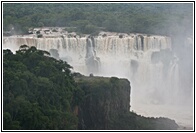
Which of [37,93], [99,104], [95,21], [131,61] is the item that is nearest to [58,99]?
[37,93]

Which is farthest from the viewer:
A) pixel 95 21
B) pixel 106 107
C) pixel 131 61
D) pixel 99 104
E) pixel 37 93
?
pixel 95 21

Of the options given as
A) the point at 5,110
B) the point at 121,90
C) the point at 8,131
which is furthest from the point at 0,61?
the point at 121,90

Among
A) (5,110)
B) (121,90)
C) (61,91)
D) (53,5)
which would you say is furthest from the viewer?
(53,5)

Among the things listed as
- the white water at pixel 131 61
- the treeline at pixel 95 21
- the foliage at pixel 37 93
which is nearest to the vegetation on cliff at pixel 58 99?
the foliage at pixel 37 93

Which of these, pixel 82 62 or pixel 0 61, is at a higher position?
pixel 0 61

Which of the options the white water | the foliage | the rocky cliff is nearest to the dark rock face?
the rocky cliff

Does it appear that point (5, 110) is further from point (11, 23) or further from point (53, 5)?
point (53, 5)

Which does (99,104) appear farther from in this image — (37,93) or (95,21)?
(95,21)
